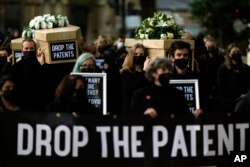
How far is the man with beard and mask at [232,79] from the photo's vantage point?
12906 mm

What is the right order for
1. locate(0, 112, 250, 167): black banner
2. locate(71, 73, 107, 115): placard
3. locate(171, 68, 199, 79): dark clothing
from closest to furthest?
locate(0, 112, 250, 167): black banner
locate(171, 68, 199, 79): dark clothing
locate(71, 73, 107, 115): placard

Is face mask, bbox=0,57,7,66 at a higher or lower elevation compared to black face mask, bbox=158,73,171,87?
lower

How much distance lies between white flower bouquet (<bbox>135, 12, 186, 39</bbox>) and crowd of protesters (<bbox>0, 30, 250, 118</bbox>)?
0.73m

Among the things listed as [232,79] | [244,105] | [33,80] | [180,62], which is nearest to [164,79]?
[244,105]

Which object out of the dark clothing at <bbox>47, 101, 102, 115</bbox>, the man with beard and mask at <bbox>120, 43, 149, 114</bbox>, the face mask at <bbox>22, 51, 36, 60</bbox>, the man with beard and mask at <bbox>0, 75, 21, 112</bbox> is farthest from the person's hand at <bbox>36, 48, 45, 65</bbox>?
the dark clothing at <bbox>47, 101, 102, 115</bbox>

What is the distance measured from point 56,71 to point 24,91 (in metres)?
2.33

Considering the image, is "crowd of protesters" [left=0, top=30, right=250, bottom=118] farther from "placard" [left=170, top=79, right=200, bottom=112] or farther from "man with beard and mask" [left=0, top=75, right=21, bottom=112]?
"placard" [left=170, top=79, right=200, bottom=112]

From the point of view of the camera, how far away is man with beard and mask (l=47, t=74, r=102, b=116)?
8.74m

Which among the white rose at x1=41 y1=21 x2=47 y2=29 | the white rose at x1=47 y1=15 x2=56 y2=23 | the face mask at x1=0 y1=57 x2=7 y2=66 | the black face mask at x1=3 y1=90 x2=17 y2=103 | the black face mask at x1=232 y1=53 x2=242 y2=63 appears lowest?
the face mask at x1=0 y1=57 x2=7 y2=66

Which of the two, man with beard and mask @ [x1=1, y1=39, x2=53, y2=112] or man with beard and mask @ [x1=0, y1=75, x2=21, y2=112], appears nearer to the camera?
man with beard and mask @ [x1=0, y1=75, x2=21, y2=112]

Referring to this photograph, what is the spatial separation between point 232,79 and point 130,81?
2.26 meters

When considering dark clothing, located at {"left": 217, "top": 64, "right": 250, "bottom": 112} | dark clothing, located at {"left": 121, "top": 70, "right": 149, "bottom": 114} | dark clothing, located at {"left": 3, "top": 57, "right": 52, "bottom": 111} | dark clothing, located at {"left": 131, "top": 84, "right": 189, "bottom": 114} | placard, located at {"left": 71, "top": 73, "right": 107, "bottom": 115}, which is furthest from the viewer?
dark clothing, located at {"left": 217, "top": 64, "right": 250, "bottom": 112}

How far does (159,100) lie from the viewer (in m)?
8.72

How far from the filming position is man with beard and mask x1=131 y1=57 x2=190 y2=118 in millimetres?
8727
